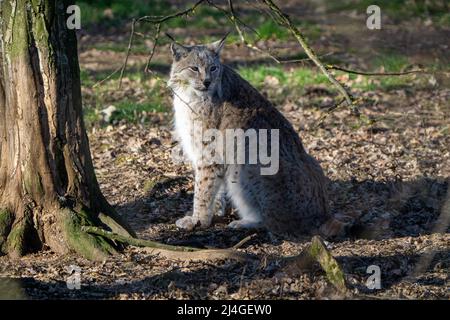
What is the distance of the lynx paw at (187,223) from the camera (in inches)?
262

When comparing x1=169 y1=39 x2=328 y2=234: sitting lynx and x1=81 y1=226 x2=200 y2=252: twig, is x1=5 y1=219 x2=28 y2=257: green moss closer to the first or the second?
x1=81 y1=226 x2=200 y2=252: twig

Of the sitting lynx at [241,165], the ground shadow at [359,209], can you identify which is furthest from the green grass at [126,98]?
the sitting lynx at [241,165]

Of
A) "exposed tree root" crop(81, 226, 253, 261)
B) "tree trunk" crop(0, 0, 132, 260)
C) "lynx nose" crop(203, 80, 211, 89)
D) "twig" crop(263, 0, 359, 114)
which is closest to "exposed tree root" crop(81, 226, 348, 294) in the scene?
"exposed tree root" crop(81, 226, 253, 261)

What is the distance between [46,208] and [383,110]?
17.4 feet

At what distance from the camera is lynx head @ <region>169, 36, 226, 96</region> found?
6.93 meters

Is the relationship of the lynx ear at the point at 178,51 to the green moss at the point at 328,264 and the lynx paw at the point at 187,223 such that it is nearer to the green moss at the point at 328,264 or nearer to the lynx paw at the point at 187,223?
the lynx paw at the point at 187,223

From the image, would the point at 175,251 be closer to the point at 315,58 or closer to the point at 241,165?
the point at 241,165

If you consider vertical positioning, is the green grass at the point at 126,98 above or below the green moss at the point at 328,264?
above

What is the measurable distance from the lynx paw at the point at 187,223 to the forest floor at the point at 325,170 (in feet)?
0.26

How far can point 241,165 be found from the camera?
6.85 m

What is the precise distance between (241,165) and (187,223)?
2.15 ft

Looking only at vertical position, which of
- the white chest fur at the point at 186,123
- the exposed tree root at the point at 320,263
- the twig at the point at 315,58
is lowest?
the exposed tree root at the point at 320,263

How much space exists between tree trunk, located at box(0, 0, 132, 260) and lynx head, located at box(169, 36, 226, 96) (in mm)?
1453

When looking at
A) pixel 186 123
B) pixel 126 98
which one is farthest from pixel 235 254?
pixel 126 98
